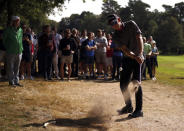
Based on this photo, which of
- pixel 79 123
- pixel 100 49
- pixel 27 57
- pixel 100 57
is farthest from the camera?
pixel 100 57

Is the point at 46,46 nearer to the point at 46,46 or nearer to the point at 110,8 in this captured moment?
the point at 46,46

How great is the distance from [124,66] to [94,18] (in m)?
118

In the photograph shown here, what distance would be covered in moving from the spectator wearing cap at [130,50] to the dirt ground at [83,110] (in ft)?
0.96

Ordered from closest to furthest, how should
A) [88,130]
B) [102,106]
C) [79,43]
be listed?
[88,130], [102,106], [79,43]

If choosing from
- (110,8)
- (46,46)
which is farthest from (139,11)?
(46,46)

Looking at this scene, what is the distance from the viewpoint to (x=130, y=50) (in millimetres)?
5816

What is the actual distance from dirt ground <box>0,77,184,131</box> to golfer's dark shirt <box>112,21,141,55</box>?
41.8 inches

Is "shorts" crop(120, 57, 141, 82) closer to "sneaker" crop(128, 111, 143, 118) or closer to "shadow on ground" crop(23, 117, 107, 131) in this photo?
"sneaker" crop(128, 111, 143, 118)

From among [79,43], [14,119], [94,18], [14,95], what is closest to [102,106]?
[14,119]

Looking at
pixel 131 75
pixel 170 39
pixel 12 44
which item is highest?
pixel 170 39

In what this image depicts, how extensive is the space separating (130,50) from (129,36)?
0.32 metres

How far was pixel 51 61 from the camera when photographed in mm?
11109

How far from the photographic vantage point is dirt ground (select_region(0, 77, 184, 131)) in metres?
5.13

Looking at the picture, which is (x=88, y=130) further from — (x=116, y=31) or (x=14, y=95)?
(x=14, y=95)
